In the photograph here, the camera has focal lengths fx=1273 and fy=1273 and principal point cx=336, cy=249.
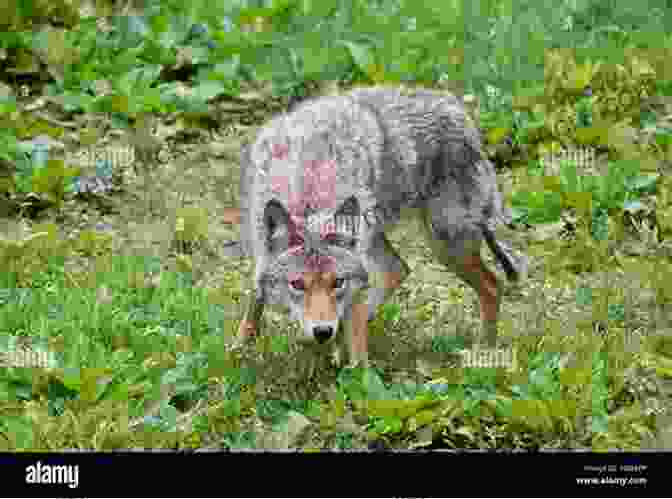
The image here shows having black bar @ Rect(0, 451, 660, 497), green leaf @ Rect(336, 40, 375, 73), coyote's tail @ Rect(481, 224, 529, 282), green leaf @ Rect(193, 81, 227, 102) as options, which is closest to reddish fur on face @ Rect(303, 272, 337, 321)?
black bar @ Rect(0, 451, 660, 497)

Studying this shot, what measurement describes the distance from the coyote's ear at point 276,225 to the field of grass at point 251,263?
0.93 m

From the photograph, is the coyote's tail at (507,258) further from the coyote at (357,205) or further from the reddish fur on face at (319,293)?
the reddish fur on face at (319,293)

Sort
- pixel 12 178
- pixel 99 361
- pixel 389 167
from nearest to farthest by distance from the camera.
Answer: pixel 99 361 < pixel 389 167 < pixel 12 178

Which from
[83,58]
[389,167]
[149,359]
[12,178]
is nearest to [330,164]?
[389,167]

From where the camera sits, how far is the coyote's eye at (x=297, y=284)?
6988 millimetres

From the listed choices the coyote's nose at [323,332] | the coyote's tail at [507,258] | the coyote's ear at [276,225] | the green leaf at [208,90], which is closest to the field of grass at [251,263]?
the green leaf at [208,90]

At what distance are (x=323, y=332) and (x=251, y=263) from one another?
1712 mm

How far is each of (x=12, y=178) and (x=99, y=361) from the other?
3181 millimetres

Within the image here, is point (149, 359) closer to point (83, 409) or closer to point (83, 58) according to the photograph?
point (83, 409)

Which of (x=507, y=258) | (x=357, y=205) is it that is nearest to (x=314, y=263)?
(x=357, y=205)

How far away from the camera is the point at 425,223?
839 cm

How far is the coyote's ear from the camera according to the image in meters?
6.95

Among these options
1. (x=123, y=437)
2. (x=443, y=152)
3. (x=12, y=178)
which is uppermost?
(x=443, y=152)

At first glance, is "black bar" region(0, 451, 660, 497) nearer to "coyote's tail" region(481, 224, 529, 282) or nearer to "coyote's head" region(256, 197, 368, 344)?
"coyote's head" region(256, 197, 368, 344)
